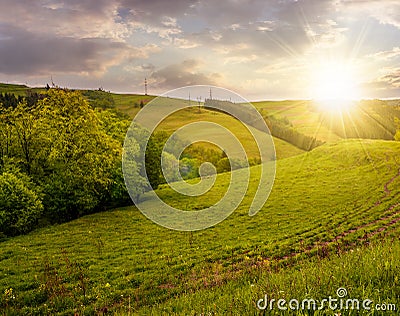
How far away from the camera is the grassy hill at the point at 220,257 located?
206 inches

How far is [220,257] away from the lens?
19.0 metres

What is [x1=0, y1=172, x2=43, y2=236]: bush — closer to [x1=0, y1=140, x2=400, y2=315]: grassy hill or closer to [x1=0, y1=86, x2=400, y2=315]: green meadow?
[x1=0, y1=86, x2=400, y2=315]: green meadow

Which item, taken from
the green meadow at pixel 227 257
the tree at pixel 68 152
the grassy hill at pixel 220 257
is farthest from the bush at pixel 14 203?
the tree at pixel 68 152

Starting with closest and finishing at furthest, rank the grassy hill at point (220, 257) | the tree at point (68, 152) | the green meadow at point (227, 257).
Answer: the green meadow at point (227, 257) → the grassy hill at point (220, 257) → the tree at point (68, 152)

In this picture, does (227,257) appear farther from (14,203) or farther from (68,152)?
(68,152)

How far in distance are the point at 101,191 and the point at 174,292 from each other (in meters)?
29.6

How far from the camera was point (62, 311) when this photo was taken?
444 inches

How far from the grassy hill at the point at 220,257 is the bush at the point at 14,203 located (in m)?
2.36

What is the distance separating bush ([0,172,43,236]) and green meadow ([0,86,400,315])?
212cm

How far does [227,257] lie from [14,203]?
2244 centimetres

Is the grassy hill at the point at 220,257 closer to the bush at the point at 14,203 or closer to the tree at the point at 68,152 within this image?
the bush at the point at 14,203

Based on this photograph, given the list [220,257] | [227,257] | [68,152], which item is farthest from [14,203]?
[227,257]

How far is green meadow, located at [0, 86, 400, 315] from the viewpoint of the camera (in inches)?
193

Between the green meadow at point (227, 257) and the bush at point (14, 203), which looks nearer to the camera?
the green meadow at point (227, 257)
